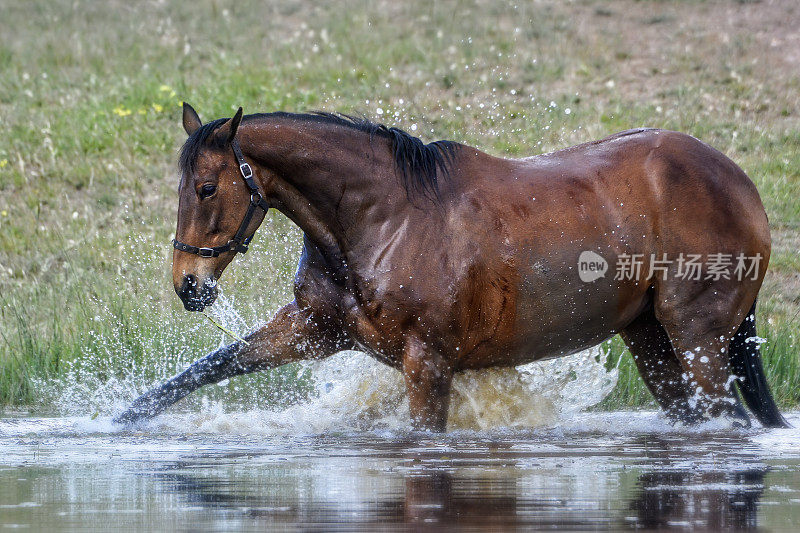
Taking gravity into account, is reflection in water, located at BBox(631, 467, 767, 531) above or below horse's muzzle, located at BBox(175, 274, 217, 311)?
below

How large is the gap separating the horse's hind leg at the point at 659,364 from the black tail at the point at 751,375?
30cm

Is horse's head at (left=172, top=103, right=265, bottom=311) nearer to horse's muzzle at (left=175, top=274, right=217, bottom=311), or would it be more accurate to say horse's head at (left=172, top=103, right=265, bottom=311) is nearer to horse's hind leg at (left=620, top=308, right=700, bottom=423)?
horse's muzzle at (left=175, top=274, right=217, bottom=311)

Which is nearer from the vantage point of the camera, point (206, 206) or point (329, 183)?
point (206, 206)

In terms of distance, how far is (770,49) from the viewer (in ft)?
48.5

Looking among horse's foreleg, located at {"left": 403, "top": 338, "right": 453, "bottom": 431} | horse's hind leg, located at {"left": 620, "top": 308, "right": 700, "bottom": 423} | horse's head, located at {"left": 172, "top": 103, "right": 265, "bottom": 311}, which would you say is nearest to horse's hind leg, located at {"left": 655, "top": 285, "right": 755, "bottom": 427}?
horse's hind leg, located at {"left": 620, "top": 308, "right": 700, "bottom": 423}

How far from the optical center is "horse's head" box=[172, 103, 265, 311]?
5836 millimetres

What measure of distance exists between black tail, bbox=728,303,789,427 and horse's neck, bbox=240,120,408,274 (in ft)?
6.84

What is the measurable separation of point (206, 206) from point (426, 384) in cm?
130

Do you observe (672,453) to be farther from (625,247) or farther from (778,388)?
(778,388)

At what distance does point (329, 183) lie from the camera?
6102mm

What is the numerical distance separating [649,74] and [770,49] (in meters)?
1.57

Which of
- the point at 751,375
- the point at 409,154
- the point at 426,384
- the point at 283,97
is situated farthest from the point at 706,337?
the point at 283,97

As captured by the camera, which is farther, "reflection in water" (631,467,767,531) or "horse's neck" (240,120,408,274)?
"horse's neck" (240,120,408,274)

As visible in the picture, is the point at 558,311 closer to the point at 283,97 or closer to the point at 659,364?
the point at 659,364
